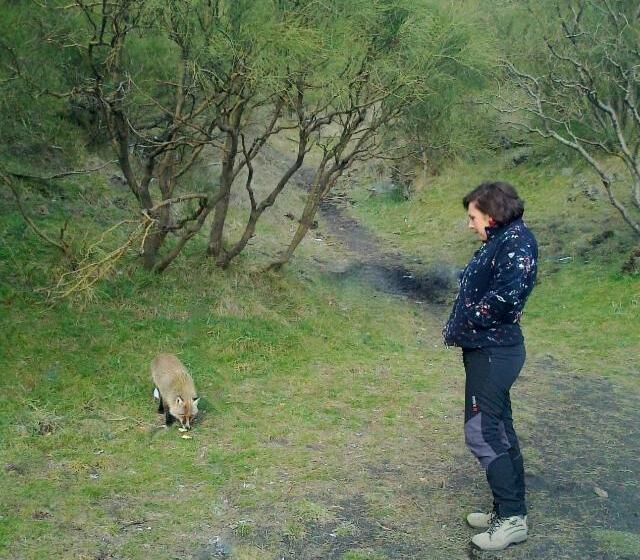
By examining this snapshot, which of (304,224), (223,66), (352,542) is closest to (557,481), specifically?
(352,542)

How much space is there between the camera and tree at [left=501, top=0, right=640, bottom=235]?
44.9 ft

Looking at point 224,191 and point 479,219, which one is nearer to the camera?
point 479,219

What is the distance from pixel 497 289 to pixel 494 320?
0.72 feet

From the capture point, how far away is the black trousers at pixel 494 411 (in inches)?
176

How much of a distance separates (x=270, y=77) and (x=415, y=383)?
445 cm

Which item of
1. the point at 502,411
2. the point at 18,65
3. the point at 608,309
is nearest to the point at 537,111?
the point at 608,309

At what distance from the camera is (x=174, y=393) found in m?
6.93

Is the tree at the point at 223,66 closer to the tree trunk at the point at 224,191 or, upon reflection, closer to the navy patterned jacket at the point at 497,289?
the tree trunk at the point at 224,191

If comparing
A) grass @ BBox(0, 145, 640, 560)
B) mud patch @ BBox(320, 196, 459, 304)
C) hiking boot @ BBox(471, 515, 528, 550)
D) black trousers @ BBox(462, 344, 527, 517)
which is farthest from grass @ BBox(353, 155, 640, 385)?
black trousers @ BBox(462, 344, 527, 517)

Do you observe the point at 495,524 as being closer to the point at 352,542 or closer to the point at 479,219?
the point at 352,542

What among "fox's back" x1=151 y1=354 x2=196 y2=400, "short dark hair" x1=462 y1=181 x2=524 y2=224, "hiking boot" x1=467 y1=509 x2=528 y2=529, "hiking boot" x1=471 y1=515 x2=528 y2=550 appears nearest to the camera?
"short dark hair" x1=462 y1=181 x2=524 y2=224

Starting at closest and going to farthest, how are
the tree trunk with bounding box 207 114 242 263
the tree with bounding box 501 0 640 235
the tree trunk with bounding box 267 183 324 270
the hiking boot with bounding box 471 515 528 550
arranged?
the hiking boot with bounding box 471 515 528 550
the tree trunk with bounding box 207 114 242 263
the tree trunk with bounding box 267 183 324 270
the tree with bounding box 501 0 640 235

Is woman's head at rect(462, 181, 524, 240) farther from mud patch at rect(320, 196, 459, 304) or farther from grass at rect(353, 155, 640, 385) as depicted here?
mud patch at rect(320, 196, 459, 304)

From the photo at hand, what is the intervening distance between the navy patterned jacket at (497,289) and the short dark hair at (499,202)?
59 mm
